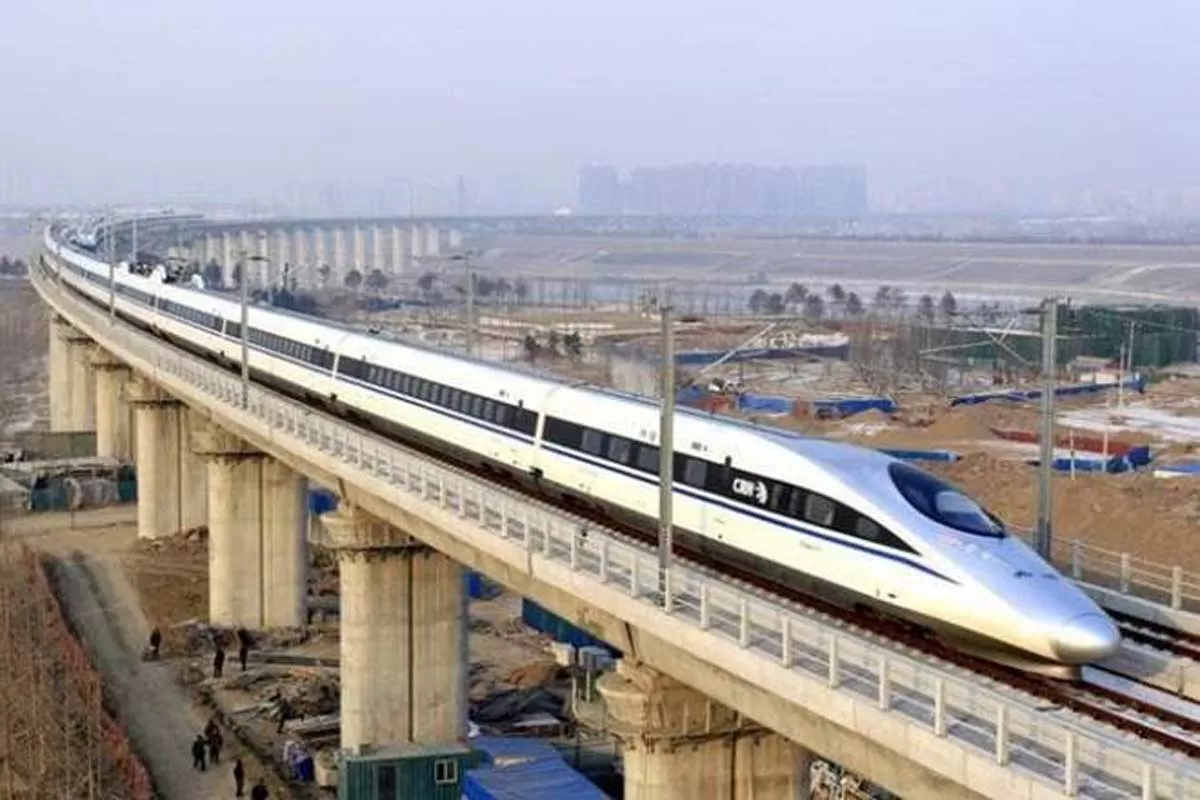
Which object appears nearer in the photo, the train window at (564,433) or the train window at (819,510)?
the train window at (819,510)

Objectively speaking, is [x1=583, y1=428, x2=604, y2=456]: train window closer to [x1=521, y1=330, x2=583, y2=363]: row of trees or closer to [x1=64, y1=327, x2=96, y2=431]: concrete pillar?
[x1=64, y1=327, x2=96, y2=431]: concrete pillar

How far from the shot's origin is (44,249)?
370 feet

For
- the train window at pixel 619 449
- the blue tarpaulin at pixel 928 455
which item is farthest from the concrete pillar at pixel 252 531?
the blue tarpaulin at pixel 928 455

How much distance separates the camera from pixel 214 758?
37281mm

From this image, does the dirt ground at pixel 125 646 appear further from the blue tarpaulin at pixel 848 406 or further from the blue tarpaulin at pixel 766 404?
the blue tarpaulin at pixel 848 406

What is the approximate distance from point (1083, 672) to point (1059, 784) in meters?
4.09

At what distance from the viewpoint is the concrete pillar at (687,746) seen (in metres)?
22.0

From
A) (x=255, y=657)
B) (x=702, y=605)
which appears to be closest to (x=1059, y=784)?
Answer: (x=702, y=605)

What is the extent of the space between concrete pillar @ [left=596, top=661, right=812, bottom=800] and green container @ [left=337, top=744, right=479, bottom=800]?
12.0m

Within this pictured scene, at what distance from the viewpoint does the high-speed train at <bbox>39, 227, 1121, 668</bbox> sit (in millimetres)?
17250

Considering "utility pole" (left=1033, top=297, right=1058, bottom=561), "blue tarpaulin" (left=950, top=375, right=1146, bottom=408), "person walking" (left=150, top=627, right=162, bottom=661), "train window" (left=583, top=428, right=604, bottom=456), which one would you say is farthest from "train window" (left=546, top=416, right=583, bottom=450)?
"blue tarpaulin" (left=950, top=375, right=1146, bottom=408)

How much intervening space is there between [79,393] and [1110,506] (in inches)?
2493

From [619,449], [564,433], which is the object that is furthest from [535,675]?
[619,449]

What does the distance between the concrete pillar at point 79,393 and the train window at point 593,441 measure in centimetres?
7013
